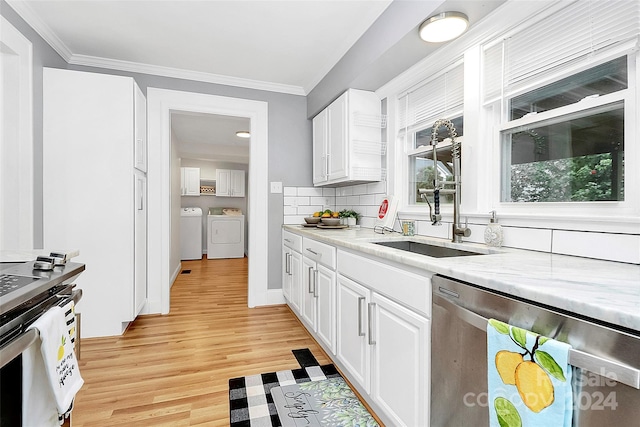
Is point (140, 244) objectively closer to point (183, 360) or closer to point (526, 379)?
point (183, 360)

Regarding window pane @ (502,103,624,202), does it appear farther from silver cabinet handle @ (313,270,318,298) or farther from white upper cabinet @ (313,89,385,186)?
silver cabinet handle @ (313,270,318,298)

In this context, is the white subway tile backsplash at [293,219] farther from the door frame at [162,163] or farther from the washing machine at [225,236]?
the washing machine at [225,236]

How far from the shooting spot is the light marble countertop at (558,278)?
0.66m

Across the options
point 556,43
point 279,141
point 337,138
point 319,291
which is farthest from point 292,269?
point 556,43

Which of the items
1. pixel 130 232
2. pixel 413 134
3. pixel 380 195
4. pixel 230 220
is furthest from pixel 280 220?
pixel 230 220

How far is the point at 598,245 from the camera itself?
4.04 feet

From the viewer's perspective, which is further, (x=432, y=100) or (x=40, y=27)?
(x=40, y=27)

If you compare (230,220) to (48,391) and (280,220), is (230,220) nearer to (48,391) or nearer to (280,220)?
(280,220)

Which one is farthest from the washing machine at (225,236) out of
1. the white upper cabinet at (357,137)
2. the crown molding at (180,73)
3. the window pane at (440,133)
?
the window pane at (440,133)

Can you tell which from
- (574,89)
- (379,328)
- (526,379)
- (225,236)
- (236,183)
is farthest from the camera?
(236,183)

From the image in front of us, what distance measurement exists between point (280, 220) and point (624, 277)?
2914 mm

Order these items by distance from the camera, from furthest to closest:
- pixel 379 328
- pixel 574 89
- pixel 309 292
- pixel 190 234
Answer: pixel 190 234 → pixel 309 292 → pixel 379 328 → pixel 574 89

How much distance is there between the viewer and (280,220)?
3.51 m

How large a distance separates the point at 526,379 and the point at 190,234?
6740mm
